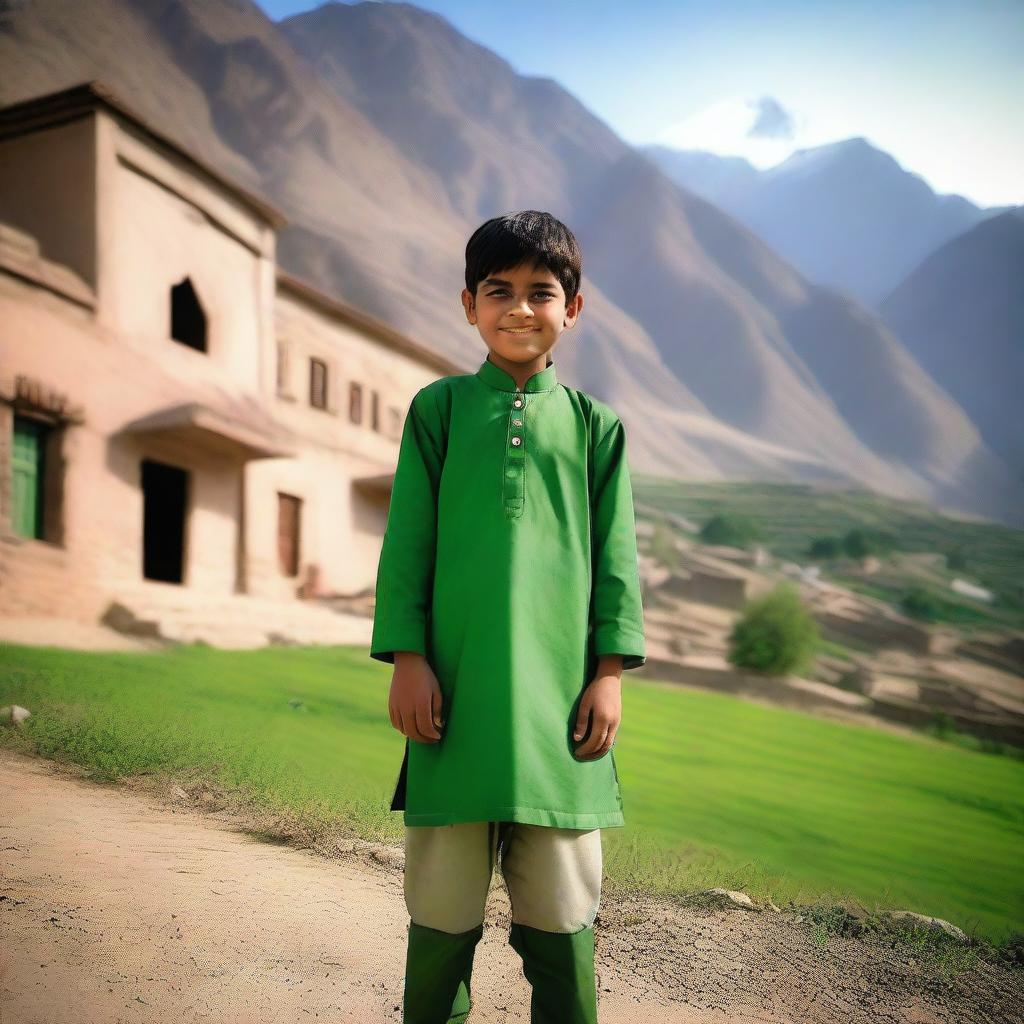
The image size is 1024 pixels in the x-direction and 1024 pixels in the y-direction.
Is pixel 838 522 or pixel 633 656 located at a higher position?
pixel 838 522

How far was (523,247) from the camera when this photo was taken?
150cm

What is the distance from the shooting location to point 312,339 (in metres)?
6.01

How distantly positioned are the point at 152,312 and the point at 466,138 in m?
4.34

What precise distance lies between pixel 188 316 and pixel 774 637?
495 cm

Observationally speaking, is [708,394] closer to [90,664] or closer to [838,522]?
[838,522]

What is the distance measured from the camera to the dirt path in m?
1.93

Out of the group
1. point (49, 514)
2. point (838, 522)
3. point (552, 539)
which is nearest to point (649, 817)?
point (552, 539)

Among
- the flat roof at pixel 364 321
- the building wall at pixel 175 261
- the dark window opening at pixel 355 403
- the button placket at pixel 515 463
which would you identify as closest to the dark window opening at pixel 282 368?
the building wall at pixel 175 261

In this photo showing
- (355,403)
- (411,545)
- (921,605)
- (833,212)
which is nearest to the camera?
(411,545)

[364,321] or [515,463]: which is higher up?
[364,321]

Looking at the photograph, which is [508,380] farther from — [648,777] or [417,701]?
[648,777]

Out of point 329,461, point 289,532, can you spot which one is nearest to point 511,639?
point 289,532

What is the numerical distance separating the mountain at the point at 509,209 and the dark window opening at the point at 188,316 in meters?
0.95

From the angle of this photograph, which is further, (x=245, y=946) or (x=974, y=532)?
(x=974, y=532)
